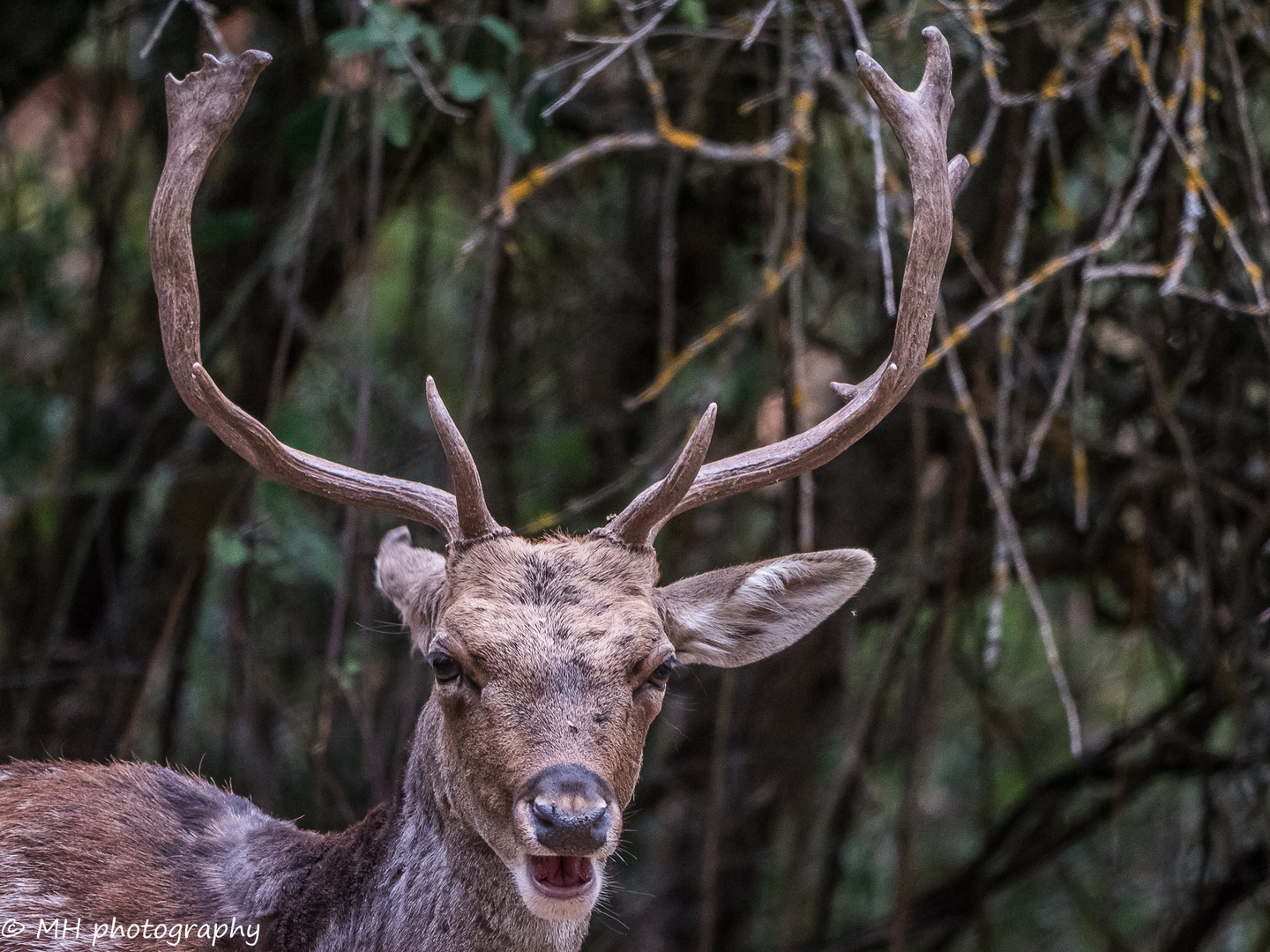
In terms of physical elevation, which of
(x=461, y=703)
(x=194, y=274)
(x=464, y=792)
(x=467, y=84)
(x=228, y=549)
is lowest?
(x=464, y=792)

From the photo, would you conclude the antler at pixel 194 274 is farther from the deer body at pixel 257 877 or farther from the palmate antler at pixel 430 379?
the deer body at pixel 257 877

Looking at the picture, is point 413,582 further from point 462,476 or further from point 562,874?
point 562,874

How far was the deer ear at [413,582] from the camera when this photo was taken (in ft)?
11.0

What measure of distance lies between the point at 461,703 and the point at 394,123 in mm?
2131

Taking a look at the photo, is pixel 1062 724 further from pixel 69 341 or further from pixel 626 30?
pixel 69 341

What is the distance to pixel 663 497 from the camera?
3.09 metres

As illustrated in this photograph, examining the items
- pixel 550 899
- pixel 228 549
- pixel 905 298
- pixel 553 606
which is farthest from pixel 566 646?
pixel 228 549

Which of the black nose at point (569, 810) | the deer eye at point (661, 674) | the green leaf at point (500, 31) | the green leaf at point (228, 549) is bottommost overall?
the black nose at point (569, 810)

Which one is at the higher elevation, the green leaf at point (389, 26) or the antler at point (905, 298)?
the green leaf at point (389, 26)

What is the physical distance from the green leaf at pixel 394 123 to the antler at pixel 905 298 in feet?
5.44

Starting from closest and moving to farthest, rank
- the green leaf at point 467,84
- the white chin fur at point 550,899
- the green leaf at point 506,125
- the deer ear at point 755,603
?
the white chin fur at point 550,899
the deer ear at point 755,603
the green leaf at point 467,84
the green leaf at point 506,125

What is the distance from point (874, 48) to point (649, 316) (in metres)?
1.88

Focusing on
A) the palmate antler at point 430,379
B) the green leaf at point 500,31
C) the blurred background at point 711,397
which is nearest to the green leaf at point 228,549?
the blurred background at point 711,397

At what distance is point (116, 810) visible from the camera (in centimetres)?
325
